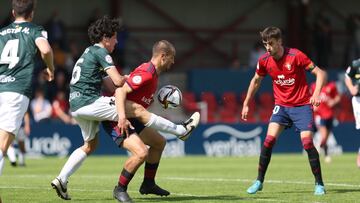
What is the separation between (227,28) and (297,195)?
80.7 feet

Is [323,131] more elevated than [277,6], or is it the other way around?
[277,6]

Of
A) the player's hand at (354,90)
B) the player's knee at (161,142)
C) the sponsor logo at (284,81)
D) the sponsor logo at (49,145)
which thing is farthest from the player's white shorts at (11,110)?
the sponsor logo at (49,145)

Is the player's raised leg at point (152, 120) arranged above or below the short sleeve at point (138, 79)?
below

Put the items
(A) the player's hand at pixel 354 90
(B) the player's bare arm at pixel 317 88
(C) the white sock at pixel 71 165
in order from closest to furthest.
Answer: (C) the white sock at pixel 71 165 → (B) the player's bare arm at pixel 317 88 → (A) the player's hand at pixel 354 90

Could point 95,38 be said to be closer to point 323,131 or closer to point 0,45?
point 0,45

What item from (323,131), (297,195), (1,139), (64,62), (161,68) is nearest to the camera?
(1,139)

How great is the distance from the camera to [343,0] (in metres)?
38.9

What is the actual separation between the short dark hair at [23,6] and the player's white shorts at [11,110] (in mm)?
975

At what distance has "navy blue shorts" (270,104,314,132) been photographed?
13898 millimetres

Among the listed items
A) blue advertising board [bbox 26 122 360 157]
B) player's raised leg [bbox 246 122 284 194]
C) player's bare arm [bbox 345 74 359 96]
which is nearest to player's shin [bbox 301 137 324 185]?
player's raised leg [bbox 246 122 284 194]

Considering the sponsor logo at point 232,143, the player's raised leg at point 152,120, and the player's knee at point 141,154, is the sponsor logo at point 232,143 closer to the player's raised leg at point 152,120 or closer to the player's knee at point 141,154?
the player's raised leg at point 152,120

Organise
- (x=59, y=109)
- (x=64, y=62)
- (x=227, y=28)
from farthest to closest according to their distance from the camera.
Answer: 1. (x=227, y=28)
2. (x=64, y=62)
3. (x=59, y=109)

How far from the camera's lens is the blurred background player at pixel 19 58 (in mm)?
11352

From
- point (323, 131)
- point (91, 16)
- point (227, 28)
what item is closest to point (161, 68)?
point (323, 131)
